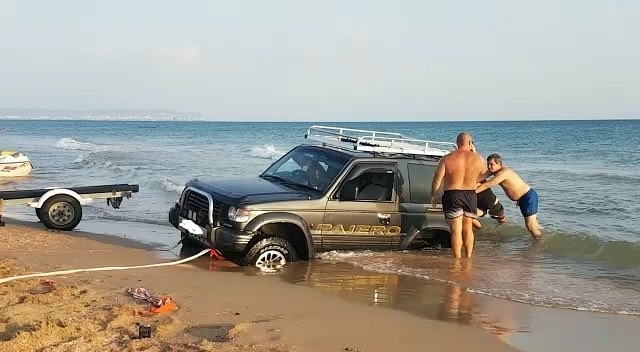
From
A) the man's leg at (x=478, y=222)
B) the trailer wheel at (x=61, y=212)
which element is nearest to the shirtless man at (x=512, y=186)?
the man's leg at (x=478, y=222)

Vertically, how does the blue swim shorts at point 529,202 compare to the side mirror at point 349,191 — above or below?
below

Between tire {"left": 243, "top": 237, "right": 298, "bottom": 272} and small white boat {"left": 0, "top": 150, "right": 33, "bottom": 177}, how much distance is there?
15.3m

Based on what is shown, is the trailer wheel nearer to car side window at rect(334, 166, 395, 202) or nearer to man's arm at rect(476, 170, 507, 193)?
car side window at rect(334, 166, 395, 202)

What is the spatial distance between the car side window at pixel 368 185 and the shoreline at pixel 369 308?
908mm

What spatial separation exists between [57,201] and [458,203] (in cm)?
615

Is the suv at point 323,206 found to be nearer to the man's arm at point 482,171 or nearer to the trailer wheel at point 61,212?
the man's arm at point 482,171

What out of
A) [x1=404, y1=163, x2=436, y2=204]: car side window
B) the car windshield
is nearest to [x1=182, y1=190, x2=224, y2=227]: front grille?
the car windshield

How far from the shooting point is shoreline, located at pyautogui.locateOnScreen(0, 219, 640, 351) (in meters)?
5.66

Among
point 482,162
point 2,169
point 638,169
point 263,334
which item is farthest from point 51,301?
point 638,169

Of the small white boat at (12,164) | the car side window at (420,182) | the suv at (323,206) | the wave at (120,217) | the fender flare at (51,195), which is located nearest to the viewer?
the suv at (323,206)

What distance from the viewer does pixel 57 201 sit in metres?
10.6

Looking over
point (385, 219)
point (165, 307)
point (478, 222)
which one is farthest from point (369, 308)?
point (478, 222)

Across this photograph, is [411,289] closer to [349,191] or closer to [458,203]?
[349,191]

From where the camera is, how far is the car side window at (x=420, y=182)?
906cm
